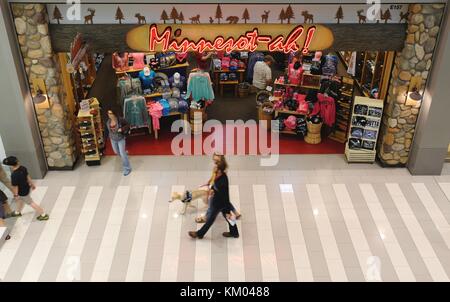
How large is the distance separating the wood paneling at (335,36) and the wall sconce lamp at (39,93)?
2.38 ft

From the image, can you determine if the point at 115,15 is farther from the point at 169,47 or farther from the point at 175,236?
the point at 175,236

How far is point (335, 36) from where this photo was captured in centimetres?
882

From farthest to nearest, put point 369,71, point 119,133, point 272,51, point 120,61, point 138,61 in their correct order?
point 369,71 → point 138,61 → point 120,61 → point 272,51 → point 119,133

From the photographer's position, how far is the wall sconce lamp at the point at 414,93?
9.16 metres

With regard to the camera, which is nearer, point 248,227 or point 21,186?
point 21,186

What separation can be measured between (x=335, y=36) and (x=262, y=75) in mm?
3799

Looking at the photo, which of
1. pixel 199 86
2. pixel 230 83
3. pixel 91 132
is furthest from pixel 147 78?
pixel 230 83

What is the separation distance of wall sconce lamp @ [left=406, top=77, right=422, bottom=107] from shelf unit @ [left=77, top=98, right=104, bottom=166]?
626 centimetres

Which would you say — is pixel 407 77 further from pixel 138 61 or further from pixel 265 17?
pixel 138 61

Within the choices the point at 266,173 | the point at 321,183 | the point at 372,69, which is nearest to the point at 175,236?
the point at 266,173

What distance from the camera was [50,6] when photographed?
8.55 metres

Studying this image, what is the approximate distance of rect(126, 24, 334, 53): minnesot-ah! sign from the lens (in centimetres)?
873

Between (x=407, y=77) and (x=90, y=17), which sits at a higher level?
(x=90, y=17)

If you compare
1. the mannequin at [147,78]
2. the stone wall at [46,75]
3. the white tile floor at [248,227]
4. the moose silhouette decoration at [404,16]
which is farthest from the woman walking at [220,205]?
the mannequin at [147,78]
